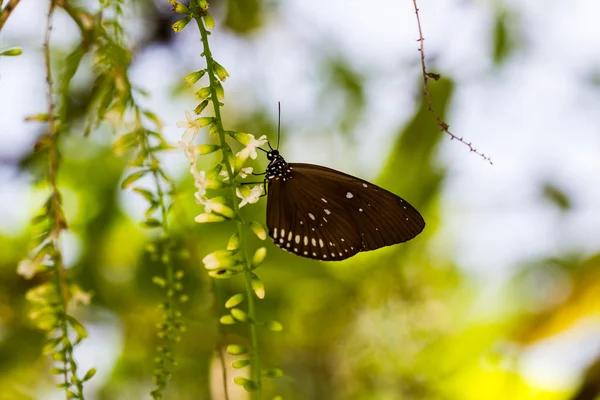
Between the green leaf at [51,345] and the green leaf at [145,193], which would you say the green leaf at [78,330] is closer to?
the green leaf at [51,345]

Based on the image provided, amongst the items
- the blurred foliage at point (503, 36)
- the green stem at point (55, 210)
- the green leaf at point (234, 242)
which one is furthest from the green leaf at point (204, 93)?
the blurred foliage at point (503, 36)

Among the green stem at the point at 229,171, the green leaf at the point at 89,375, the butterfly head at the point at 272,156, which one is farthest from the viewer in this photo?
the butterfly head at the point at 272,156

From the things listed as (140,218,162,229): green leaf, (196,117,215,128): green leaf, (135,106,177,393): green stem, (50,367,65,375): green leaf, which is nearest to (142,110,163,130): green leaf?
(135,106,177,393): green stem

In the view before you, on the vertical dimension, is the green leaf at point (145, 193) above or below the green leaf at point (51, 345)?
above

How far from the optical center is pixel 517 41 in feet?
5.57

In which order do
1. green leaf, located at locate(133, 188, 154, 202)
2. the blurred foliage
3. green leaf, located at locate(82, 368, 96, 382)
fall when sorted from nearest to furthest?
green leaf, located at locate(82, 368, 96, 382)
green leaf, located at locate(133, 188, 154, 202)
the blurred foliage

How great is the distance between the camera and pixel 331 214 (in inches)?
33.4

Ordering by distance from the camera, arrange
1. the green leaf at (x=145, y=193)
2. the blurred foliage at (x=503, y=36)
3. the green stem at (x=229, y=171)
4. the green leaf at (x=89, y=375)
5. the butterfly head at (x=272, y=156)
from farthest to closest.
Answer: the blurred foliage at (x=503, y=36), the butterfly head at (x=272, y=156), the green leaf at (x=145, y=193), the green leaf at (x=89, y=375), the green stem at (x=229, y=171)

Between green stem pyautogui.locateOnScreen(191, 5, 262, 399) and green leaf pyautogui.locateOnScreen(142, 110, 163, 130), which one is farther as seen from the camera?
green leaf pyautogui.locateOnScreen(142, 110, 163, 130)

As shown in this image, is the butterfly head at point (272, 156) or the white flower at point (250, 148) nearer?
the white flower at point (250, 148)

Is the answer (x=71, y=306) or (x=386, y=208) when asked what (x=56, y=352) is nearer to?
(x=71, y=306)

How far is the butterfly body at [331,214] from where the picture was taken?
2.62 ft

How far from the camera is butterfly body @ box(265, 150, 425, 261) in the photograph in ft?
2.62

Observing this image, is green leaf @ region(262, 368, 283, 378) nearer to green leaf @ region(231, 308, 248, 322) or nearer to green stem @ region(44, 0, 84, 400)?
green leaf @ region(231, 308, 248, 322)
